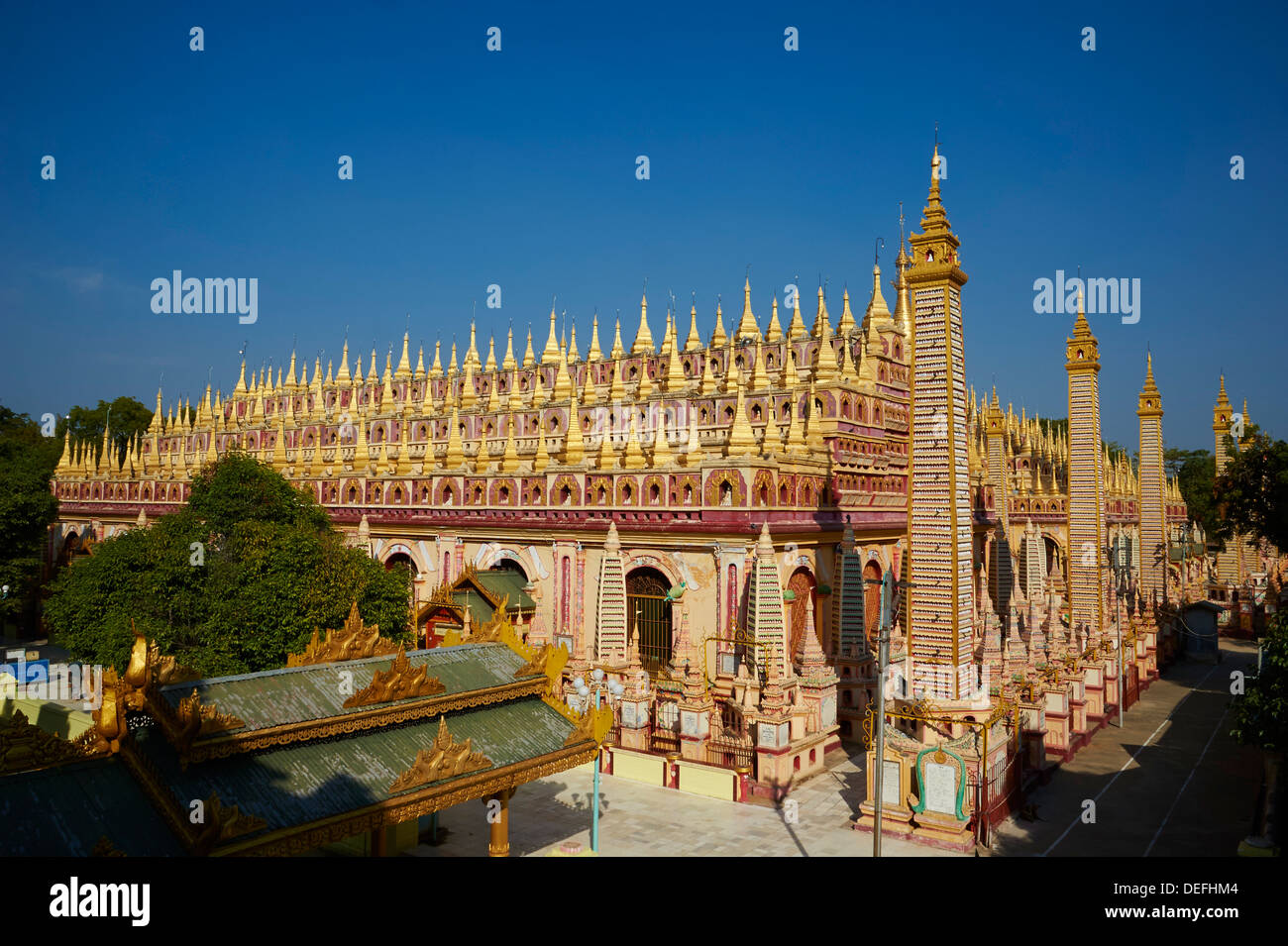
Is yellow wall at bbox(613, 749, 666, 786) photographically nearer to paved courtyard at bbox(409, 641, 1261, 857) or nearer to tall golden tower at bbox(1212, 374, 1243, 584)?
paved courtyard at bbox(409, 641, 1261, 857)

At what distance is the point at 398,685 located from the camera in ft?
43.4

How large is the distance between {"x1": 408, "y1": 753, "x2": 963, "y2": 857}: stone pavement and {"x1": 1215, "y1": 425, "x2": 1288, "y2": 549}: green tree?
21236 mm

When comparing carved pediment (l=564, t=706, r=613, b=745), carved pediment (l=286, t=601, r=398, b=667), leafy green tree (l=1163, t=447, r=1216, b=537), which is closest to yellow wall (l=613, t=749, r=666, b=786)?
carved pediment (l=564, t=706, r=613, b=745)

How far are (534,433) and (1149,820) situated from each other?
31.9m

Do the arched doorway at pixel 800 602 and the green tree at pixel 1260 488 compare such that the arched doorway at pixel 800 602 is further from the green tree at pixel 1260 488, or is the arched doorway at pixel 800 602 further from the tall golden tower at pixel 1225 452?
the tall golden tower at pixel 1225 452

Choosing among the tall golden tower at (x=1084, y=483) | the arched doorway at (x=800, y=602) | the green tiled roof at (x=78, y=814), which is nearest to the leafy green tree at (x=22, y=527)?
the arched doorway at (x=800, y=602)

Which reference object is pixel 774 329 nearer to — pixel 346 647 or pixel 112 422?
pixel 346 647

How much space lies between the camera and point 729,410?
3800cm

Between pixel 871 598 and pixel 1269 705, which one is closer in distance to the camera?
pixel 1269 705

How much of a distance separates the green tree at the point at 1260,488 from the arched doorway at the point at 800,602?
17664 mm

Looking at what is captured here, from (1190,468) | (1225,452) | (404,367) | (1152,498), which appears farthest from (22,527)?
(1190,468)

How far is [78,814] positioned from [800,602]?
23.5 m

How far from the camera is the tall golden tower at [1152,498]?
46219 millimetres
